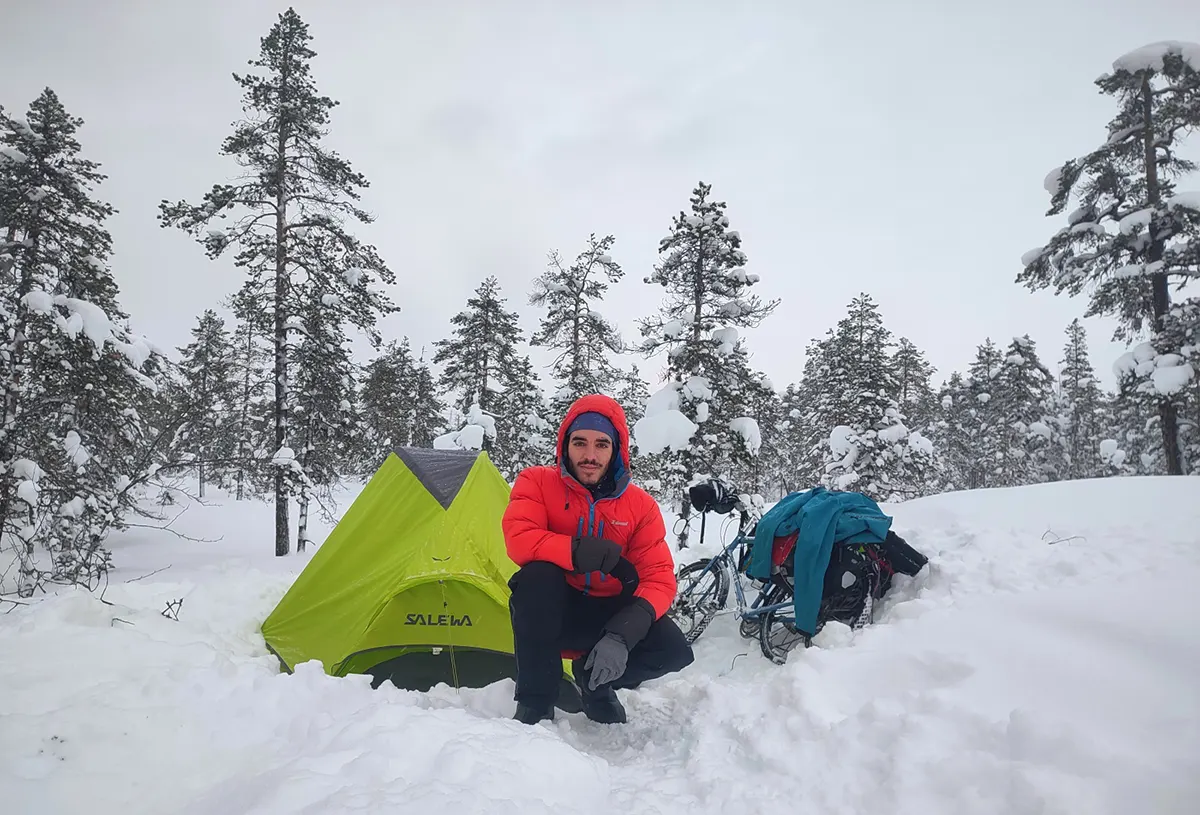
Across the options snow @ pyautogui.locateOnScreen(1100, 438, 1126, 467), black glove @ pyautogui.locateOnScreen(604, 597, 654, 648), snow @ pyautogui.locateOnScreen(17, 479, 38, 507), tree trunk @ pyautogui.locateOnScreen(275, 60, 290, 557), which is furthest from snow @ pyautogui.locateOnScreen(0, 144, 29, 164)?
snow @ pyautogui.locateOnScreen(1100, 438, 1126, 467)

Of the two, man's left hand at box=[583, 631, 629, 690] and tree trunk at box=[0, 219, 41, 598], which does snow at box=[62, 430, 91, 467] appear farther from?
man's left hand at box=[583, 631, 629, 690]

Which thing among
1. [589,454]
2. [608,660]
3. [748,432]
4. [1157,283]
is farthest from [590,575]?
[1157,283]

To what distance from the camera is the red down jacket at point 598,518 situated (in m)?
3.03

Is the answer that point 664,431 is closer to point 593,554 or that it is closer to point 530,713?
point 593,554

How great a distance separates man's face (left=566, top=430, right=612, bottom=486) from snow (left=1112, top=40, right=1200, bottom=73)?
1422cm

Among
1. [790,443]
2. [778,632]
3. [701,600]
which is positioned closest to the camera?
[778,632]

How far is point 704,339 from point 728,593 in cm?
794

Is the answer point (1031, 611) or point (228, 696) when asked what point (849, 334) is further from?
point (228, 696)

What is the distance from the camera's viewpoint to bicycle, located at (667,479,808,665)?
453 centimetres

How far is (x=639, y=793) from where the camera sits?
2.14 meters

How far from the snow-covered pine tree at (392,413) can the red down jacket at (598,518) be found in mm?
13741

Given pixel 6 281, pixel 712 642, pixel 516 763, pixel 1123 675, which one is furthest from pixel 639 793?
pixel 6 281

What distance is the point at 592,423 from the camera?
316cm

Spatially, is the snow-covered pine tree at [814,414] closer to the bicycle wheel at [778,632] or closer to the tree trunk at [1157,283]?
the tree trunk at [1157,283]
